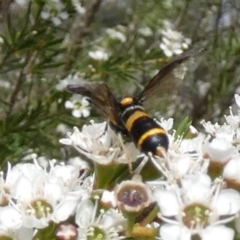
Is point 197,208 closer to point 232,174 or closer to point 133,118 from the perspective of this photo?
point 232,174

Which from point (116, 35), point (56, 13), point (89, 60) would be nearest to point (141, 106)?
point (56, 13)

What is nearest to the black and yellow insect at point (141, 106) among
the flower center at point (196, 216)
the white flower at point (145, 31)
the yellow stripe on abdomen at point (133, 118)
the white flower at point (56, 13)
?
the yellow stripe on abdomen at point (133, 118)

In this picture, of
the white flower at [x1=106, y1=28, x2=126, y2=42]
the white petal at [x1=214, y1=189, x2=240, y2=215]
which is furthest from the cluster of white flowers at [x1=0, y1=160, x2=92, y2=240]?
the white flower at [x1=106, y1=28, x2=126, y2=42]

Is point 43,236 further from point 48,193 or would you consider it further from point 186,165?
point 186,165

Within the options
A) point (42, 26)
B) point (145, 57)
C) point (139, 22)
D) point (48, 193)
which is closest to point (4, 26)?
point (42, 26)

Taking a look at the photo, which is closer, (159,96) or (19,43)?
(159,96)

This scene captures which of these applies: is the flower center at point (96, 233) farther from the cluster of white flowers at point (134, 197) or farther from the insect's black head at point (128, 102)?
the insect's black head at point (128, 102)
